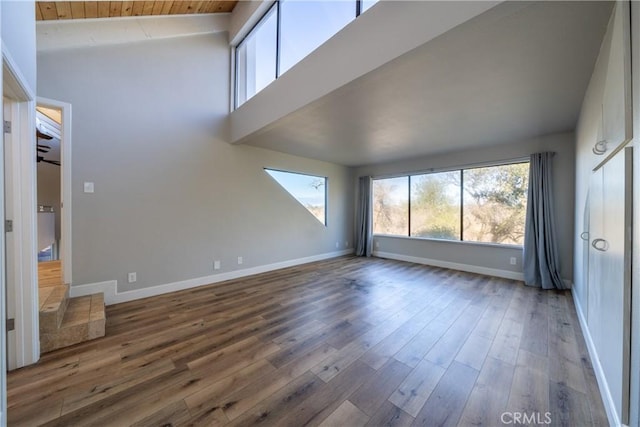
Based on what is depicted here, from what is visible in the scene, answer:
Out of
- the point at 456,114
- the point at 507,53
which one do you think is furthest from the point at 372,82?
the point at 456,114

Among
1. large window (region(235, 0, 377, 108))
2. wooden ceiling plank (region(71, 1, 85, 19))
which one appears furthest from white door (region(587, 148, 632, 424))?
wooden ceiling plank (region(71, 1, 85, 19))

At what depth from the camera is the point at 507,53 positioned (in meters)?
1.71

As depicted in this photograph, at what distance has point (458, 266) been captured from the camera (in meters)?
4.39

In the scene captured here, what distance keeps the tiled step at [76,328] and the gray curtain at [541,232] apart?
5172mm

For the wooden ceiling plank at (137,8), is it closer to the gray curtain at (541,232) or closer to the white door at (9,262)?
the white door at (9,262)

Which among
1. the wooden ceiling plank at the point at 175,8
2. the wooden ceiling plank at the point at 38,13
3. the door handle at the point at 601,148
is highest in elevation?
the wooden ceiling plank at the point at 175,8

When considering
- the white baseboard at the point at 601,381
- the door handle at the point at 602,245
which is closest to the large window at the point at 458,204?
the white baseboard at the point at 601,381

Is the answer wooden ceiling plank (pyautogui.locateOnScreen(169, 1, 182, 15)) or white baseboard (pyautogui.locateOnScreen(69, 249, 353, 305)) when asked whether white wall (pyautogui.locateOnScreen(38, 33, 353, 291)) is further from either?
wooden ceiling plank (pyautogui.locateOnScreen(169, 1, 182, 15))

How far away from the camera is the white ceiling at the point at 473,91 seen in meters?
1.48

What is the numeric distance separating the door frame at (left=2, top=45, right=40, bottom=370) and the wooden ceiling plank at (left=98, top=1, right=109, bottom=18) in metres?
1.64

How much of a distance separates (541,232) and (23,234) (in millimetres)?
5583

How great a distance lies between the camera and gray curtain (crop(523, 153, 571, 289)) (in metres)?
3.35

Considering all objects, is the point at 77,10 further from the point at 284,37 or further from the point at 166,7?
the point at 284,37

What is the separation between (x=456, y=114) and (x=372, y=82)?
1316 millimetres
